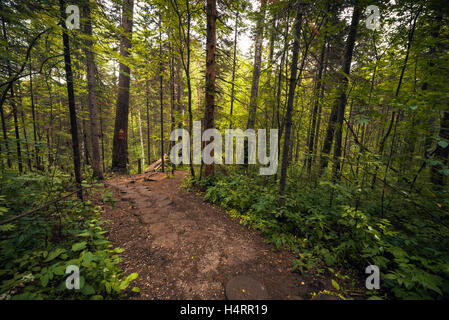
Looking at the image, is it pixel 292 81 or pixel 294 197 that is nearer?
pixel 292 81

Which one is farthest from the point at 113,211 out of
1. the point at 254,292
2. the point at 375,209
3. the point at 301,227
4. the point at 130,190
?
the point at 375,209

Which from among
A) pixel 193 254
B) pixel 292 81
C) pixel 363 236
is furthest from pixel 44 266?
pixel 292 81

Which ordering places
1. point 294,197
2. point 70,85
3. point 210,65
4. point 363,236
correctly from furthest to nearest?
point 210,65
point 294,197
point 70,85
point 363,236

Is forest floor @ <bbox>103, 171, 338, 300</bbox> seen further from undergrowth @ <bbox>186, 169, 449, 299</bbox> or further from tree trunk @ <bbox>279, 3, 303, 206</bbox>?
tree trunk @ <bbox>279, 3, 303, 206</bbox>

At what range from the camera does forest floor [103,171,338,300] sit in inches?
110

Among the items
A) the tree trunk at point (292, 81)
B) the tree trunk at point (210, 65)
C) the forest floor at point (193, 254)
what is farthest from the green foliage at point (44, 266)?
the tree trunk at point (210, 65)

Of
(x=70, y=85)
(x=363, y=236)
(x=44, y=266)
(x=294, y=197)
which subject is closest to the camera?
(x=44, y=266)

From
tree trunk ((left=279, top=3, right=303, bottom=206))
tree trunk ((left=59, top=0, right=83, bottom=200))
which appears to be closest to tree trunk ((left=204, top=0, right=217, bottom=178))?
tree trunk ((left=279, top=3, right=303, bottom=206))

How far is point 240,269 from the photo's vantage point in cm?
323

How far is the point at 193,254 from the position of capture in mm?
3590

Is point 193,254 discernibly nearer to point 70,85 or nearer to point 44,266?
point 44,266

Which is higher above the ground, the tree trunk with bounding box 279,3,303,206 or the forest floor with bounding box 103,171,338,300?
the tree trunk with bounding box 279,3,303,206
